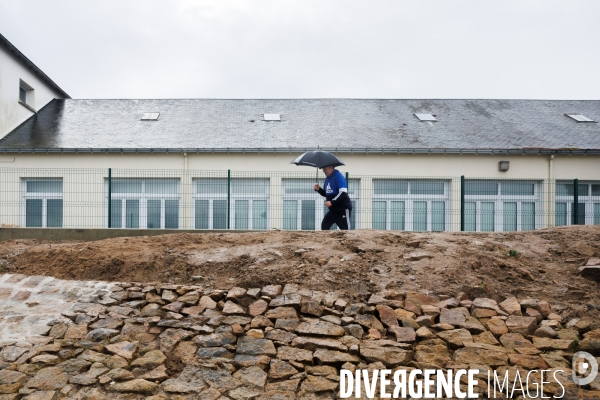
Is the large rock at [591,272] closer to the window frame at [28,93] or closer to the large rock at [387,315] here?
the large rock at [387,315]

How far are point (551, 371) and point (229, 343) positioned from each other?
11.7ft

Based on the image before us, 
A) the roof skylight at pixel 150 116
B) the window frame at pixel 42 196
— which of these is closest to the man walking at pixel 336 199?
the window frame at pixel 42 196

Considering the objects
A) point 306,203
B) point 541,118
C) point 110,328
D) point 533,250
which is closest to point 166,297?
point 110,328

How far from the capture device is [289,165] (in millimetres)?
16250

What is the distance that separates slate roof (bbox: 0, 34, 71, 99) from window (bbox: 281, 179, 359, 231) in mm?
10666

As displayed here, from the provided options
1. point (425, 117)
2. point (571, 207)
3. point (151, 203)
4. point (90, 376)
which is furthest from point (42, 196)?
point (571, 207)

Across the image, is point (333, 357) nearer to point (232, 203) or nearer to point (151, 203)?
point (232, 203)

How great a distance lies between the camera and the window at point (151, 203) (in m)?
14.7

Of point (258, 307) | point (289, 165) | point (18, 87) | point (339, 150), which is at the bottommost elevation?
point (258, 307)

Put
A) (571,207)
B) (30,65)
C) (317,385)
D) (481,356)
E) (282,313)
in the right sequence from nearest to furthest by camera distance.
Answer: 1. (317,385)
2. (481,356)
3. (282,313)
4. (571,207)
5. (30,65)

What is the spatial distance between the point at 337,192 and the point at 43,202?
9143 millimetres

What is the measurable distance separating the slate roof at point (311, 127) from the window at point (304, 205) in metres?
1.59

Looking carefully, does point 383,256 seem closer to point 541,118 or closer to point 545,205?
point 545,205

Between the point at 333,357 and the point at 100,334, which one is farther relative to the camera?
the point at 100,334
